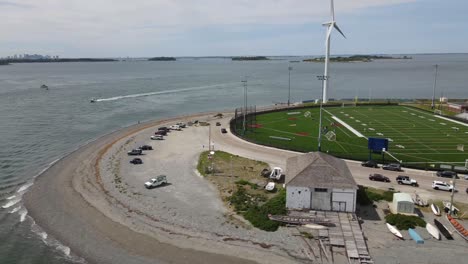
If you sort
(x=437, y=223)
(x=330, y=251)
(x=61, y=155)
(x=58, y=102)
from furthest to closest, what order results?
(x=58, y=102) → (x=61, y=155) → (x=437, y=223) → (x=330, y=251)

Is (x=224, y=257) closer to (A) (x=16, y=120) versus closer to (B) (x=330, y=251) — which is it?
(B) (x=330, y=251)

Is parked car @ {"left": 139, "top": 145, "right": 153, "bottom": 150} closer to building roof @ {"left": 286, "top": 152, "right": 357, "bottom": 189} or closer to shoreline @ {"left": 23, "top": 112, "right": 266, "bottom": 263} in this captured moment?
shoreline @ {"left": 23, "top": 112, "right": 266, "bottom": 263}

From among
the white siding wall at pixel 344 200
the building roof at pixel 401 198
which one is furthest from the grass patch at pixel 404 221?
the white siding wall at pixel 344 200

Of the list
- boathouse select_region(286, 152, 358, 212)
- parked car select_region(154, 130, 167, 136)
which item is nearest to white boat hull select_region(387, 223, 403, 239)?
boathouse select_region(286, 152, 358, 212)

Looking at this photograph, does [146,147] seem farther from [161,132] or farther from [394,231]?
[394,231]

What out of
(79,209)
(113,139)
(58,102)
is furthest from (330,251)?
(58,102)
